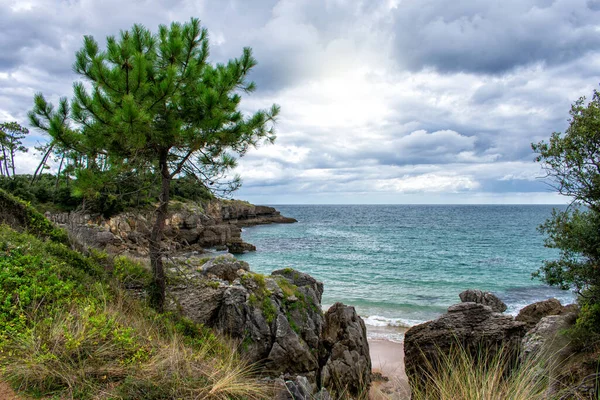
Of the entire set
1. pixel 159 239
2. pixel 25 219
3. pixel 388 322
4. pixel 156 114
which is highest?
pixel 156 114

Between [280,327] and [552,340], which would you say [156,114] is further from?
[552,340]

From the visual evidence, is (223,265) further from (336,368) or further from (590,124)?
(590,124)

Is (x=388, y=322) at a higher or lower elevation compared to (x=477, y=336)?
lower

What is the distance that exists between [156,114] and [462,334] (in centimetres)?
997

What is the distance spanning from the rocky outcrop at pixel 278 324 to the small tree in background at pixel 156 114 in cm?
156

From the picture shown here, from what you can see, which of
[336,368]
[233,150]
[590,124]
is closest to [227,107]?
[233,150]

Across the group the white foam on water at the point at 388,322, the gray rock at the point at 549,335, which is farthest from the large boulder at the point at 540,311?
the white foam on water at the point at 388,322

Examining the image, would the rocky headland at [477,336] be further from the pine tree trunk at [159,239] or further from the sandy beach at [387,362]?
the pine tree trunk at [159,239]

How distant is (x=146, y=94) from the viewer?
699 centimetres

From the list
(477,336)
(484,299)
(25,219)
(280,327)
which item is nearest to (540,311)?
(484,299)

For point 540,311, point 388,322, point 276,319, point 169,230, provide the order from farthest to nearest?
point 169,230, point 388,322, point 540,311, point 276,319

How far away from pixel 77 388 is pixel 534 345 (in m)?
10.6

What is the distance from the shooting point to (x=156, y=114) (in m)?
7.41

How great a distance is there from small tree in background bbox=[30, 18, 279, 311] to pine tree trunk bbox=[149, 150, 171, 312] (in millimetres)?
24
